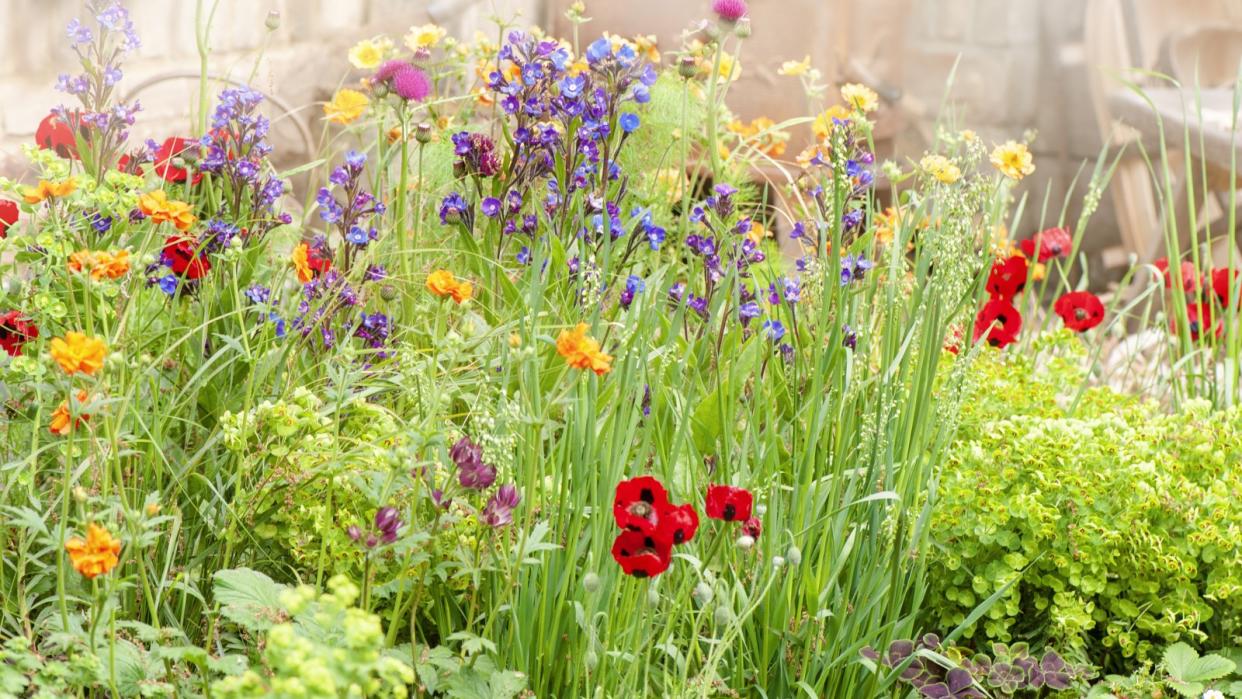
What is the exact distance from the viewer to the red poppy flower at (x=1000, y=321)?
2406mm

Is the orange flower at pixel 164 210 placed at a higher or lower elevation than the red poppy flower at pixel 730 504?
higher

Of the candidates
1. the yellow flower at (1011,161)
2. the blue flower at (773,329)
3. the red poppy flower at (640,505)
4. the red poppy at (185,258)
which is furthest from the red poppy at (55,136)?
the yellow flower at (1011,161)

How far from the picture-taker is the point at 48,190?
1585 mm

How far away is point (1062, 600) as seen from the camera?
6.04 feet

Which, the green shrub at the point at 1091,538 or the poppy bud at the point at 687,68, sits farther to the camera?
the poppy bud at the point at 687,68

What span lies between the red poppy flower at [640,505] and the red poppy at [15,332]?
937 mm

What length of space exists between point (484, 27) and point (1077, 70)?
246 cm

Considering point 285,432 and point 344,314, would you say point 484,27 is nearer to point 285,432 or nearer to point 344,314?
point 344,314

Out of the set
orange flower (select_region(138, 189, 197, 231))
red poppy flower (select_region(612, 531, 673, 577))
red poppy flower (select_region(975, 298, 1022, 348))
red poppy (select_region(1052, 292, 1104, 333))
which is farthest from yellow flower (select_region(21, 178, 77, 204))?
red poppy (select_region(1052, 292, 1104, 333))

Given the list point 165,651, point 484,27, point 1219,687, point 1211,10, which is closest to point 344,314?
point 165,651

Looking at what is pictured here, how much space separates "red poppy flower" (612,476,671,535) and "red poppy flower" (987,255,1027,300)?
4.58 ft

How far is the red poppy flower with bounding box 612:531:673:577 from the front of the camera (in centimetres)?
124

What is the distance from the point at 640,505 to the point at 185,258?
3.09ft

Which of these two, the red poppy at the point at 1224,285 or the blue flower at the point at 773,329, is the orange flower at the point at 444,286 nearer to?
the blue flower at the point at 773,329
